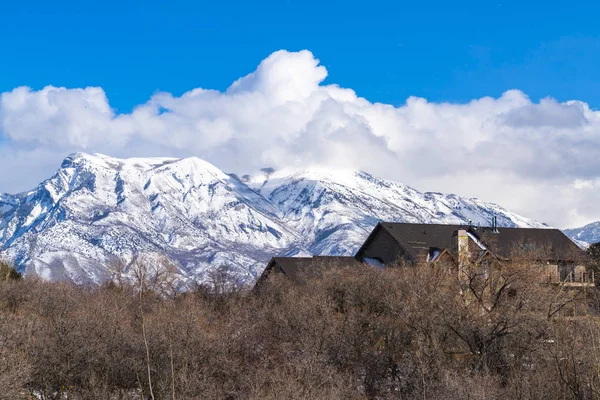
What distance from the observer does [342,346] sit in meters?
48.3

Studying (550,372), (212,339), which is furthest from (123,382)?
(550,372)

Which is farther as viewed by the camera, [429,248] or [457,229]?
[429,248]

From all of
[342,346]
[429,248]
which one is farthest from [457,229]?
[342,346]

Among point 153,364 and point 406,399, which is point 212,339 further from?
point 406,399

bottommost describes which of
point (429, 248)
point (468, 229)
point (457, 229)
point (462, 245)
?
point (462, 245)

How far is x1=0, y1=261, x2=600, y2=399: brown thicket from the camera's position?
41438mm

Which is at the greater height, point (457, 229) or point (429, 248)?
point (457, 229)

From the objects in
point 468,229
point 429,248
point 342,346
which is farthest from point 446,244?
point 342,346

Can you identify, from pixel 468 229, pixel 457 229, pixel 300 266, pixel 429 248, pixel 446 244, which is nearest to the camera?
pixel 468 229

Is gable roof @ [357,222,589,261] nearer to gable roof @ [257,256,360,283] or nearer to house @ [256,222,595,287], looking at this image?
house @ [256,222,595,287]

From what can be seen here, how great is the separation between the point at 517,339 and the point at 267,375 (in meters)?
13.6

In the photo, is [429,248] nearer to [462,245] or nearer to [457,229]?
[457,229]

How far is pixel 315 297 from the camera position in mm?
53062

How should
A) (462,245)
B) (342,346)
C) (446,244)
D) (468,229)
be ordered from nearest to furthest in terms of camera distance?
(342,346) < (462,245) < (468,229) < (446,244)
